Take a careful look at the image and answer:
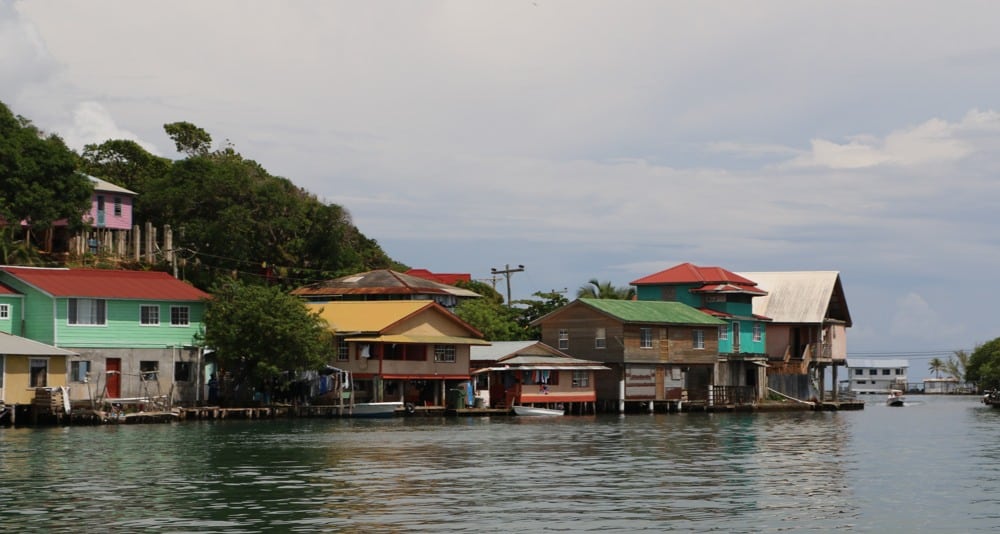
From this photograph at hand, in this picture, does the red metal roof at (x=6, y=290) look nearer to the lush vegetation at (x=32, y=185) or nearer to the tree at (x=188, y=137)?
the lush vegetation at (x=32, y=185)

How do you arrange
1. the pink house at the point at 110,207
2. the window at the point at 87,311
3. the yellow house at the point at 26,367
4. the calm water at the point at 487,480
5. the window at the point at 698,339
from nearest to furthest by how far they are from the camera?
the calm water at the point at 487,480
the yellow house at the point at 26,367
the window at the point at 87,311
the pink house at the point at 110,207
the window at the point at 698,339

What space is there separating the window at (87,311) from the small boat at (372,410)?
1523 cm

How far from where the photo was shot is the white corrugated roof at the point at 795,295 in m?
114

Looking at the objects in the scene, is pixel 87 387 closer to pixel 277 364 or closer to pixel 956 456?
pixel 277 364

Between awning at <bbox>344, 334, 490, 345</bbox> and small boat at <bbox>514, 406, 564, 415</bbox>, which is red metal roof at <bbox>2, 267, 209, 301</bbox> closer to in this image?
awning at <bbox>344, 334, 490, 345</bbox>

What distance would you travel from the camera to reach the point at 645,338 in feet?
321

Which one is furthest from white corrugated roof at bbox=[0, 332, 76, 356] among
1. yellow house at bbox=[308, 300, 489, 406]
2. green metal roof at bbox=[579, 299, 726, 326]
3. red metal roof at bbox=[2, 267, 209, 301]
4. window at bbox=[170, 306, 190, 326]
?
green metal roof at bbox=[579, 299, 726, 326]

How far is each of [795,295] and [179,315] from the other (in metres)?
56.0

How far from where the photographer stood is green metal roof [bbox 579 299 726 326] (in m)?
97.2

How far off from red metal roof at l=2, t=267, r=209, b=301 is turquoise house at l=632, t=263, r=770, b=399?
41982 millimetres

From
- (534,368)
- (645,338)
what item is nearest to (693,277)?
(645,338)

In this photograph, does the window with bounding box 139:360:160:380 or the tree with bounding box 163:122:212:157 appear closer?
the window with bounding box 139:360:160:380

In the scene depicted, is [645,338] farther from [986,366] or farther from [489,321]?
[986,366]

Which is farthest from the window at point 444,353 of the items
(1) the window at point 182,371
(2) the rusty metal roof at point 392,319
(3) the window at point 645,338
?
(1) the window at point 182,371
